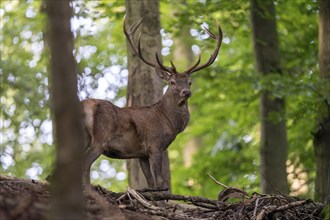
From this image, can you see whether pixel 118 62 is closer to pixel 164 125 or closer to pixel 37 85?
pixel 37 85

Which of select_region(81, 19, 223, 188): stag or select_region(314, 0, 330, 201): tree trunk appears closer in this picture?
select_region(81, 19, 223, 188): stag

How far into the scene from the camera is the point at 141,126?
32.7 ft

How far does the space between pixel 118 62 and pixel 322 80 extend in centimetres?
705

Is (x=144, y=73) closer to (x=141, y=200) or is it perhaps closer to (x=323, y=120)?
(x=323, y=120)

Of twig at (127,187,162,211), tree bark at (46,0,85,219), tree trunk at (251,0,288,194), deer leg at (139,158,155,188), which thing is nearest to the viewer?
tree bark at (46,0,85,219)

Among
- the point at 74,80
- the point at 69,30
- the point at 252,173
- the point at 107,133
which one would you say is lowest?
the point at 252,173

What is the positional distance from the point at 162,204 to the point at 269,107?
23.5 feet

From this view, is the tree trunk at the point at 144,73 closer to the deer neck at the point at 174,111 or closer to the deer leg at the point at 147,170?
the deer neck at the point at 174,111

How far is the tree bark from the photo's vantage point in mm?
4258

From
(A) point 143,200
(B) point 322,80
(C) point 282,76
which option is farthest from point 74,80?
(C) point 282,76

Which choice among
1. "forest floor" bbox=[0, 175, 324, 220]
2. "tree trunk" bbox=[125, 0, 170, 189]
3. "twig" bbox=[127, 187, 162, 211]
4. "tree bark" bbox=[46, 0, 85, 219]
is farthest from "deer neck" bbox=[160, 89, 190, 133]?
"tree bark" bbox=[46, 0, 85, 219]

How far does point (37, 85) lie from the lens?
16906mm

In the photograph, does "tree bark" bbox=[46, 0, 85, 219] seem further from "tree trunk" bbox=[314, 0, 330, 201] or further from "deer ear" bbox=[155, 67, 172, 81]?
"tree trunk" bbox=[314, 0, 330, 201]

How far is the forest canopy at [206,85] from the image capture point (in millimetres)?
15203
